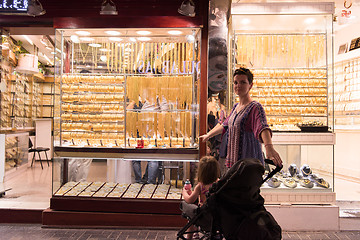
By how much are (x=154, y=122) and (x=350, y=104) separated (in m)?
5.82

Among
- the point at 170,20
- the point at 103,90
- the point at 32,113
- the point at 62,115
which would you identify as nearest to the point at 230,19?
the point at 170,20

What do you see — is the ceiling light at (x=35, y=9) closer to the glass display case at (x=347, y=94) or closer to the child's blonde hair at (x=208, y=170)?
the child's blonde hair at (x=208, y=170)

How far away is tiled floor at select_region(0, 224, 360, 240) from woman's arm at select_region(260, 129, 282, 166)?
196 cm

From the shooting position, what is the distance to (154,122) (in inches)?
177

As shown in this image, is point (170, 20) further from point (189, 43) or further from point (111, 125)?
point (111, 125)

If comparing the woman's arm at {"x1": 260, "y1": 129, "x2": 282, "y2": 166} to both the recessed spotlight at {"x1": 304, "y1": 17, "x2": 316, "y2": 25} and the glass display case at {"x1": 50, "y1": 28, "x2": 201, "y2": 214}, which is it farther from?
the recessed spotlight at {"x1": 304, "y1": 17, "x2": 316, "y2": 25}

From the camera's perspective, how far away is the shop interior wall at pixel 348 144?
7453mm

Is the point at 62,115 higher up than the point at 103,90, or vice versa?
the point at 103,90

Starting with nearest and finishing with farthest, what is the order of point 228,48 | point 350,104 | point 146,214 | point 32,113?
point 146,214 → point 228,48 → point 350,104 → point 32,113

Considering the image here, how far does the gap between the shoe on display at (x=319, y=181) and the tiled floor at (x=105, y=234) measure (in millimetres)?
632

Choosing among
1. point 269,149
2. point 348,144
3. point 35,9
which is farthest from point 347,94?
point 35,9

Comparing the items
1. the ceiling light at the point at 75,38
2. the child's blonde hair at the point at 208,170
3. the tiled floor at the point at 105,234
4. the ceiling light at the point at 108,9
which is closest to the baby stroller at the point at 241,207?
the child's blonde hair at the point at 208,170

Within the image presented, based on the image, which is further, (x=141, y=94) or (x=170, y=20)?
(x=141, y=94)

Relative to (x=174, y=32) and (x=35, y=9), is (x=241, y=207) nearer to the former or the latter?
(x=174, y=32)
